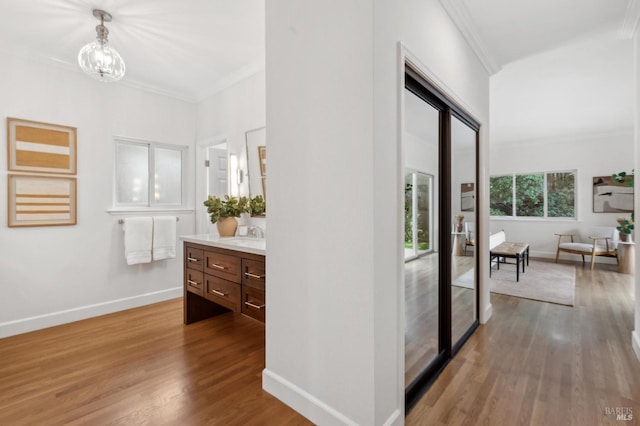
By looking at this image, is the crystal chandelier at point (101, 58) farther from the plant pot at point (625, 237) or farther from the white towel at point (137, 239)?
the plant pot at point (625, 237)

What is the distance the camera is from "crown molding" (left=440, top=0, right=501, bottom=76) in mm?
2021

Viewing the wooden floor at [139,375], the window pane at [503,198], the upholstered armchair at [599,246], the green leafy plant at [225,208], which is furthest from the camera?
the window pane at [503,198]

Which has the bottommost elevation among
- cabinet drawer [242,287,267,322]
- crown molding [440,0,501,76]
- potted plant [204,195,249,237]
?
cabinet drawer [242,287,267,322]

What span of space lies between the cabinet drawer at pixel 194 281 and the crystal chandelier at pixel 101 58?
1785mm

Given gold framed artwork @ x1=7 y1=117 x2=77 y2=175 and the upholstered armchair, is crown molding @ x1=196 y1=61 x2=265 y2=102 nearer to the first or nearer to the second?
gold framed artwork @ x1=7 y1=117 x2=77 y2=175

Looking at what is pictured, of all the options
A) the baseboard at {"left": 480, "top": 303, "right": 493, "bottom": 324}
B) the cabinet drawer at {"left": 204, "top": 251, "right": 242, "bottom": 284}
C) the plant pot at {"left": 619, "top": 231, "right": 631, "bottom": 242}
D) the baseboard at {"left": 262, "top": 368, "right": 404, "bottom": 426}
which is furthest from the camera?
the plant pot at {"left": 619, "top": 231, "right": 631, "bottom": 242}

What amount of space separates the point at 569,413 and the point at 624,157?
21.7ft

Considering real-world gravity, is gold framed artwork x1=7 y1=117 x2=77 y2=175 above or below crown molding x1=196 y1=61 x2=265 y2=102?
below

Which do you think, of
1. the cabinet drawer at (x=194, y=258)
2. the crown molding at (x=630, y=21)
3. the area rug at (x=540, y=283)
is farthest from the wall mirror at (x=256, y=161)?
the area rug at (x=540, y=283)

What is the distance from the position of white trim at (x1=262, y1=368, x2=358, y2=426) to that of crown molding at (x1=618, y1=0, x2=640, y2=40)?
3.23m

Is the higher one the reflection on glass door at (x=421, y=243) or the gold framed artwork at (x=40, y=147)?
the gold framed artwork at (x=40, y=147)

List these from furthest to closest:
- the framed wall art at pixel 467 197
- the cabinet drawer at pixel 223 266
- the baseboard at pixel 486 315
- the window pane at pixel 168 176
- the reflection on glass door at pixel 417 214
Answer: the window pane at pixel 168 176
the baseboard at pixel 486 315
the framed wall art at pixel 467 197
the cabinet drawer at pixel 223 266
the reflection on glass door at pixel 417 214

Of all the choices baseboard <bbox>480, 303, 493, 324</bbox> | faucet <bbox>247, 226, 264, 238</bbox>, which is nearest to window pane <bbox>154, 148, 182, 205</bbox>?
faucet <bbox>247, 226, 264, 238</bbox>

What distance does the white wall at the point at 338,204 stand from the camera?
1.34 meters
